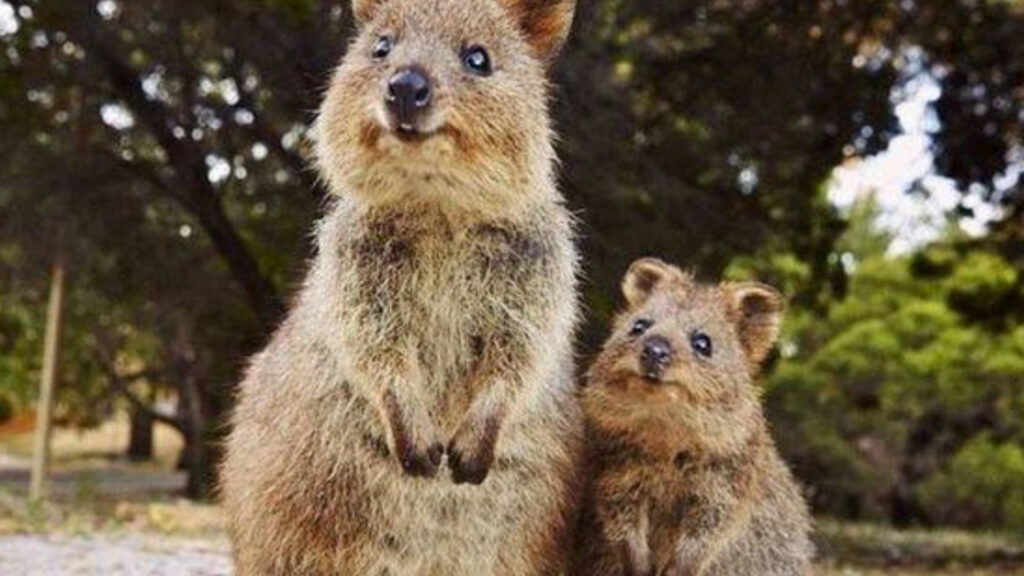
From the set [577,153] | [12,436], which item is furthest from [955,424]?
[12,436]

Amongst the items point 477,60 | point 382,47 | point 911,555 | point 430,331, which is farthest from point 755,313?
point 911,555

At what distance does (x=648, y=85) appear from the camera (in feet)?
44.0

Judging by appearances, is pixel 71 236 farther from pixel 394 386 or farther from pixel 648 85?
pixel 394 386

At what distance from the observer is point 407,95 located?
13.4 ft

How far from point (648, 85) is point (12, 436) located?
94.6 feet

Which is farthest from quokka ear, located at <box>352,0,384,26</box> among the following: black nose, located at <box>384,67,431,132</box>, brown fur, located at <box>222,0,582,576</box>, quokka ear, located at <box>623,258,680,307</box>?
quokka ear, located at <box>623,258,680,307</box>

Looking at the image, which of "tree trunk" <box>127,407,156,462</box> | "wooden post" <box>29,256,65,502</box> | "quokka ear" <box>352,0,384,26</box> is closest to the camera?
"quokka ear" <box>352,0,384,26</box>

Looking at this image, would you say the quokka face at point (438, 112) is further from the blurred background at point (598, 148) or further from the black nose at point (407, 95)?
the blurred background at point (598, 148)

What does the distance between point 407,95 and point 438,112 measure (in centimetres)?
11

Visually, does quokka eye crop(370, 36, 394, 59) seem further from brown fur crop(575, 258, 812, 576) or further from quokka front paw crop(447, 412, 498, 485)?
brown fur crop(575, 258, 812, 576)

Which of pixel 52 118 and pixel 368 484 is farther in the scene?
pixel 52 118

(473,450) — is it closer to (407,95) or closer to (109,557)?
(407,95)

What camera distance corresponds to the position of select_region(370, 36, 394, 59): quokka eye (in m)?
4.44

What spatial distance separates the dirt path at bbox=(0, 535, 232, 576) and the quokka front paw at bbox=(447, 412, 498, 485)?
386 cm
